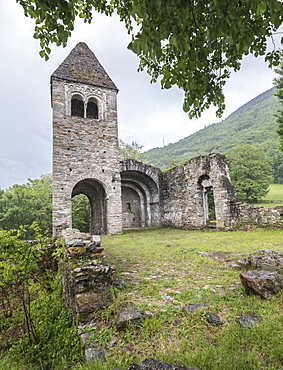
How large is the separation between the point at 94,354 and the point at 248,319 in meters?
1.63

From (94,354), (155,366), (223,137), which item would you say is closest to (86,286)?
(94,354)

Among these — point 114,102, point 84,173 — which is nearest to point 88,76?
point 114,102

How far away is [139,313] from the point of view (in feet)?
7.75

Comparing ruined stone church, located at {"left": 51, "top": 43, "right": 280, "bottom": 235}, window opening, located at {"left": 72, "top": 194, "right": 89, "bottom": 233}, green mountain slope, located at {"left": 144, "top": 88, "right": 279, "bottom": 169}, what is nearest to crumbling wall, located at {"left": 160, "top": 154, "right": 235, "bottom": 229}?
ruined stone church, located at {"left": 51, "top": 43, "right": 280, "bottom": 235}

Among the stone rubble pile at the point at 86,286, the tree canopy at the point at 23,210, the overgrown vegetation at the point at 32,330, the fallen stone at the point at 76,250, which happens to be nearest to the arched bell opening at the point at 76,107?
the tree canopy at the point at 23,210

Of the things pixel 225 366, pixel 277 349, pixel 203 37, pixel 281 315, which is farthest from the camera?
pixel 203 37

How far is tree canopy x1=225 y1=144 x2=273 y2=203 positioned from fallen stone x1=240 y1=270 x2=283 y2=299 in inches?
1086

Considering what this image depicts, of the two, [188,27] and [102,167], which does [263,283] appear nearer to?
[188,27]

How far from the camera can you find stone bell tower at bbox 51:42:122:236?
37.4 feet

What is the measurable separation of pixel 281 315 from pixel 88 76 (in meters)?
15.0

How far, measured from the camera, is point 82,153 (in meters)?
12.1

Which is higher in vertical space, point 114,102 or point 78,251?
point 114,102

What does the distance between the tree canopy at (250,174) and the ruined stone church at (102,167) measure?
691 inches

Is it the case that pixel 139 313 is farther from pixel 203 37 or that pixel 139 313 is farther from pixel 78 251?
pixel 203 37
